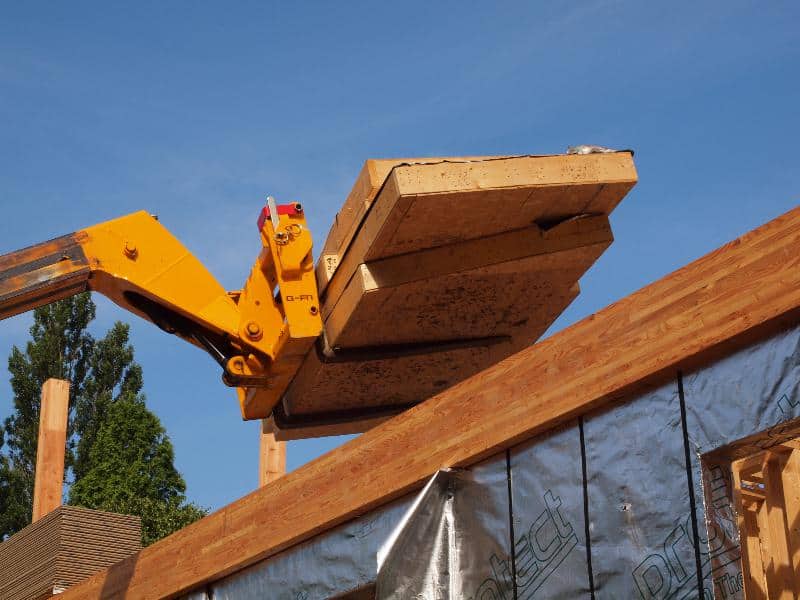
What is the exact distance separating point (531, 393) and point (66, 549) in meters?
5.36

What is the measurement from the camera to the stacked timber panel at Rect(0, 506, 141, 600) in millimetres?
9602

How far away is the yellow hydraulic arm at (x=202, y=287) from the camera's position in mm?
7508

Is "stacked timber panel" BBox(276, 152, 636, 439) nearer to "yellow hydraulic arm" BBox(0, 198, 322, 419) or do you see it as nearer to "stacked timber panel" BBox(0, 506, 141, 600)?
"yellow hydraulic arm" BBox(0, 198, 322, 419)

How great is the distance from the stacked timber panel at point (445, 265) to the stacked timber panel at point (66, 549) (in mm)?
2375

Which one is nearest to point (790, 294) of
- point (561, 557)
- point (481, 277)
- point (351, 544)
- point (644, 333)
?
point (644, 333)

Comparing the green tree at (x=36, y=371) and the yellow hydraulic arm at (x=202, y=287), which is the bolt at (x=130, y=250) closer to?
the yellow hydraulic arm at (x=202, y=287)

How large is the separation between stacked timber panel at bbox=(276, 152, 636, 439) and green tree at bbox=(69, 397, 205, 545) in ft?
40.1

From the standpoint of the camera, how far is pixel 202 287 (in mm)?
8125

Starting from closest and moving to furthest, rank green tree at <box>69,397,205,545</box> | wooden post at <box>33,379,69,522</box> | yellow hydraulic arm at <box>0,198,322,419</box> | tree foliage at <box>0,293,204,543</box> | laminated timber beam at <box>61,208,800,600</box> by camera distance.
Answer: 1. laminated timber beam at <box>61,208,800,600</box>
2. yellow hydraulic arm at <box>0,198,322,419</box>
3. wooden post at <box>33,379,69,522</box>
4. green tree at <box>69,397,205,545</box>
5. tree foliage at <box>0,293,204,543</box>

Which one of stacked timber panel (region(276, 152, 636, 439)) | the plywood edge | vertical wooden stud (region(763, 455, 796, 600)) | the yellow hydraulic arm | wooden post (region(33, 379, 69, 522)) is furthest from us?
wooden post (region(33, 379, 69, 522))

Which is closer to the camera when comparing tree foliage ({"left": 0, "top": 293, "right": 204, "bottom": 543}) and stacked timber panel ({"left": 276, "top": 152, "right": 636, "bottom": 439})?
stacked timber panel ({"left": 276, "top": 152, "right": 636, "bottom": 439})

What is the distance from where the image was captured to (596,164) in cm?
650

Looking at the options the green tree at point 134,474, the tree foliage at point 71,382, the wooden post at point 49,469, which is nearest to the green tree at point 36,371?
the tree foliage at point 71,382

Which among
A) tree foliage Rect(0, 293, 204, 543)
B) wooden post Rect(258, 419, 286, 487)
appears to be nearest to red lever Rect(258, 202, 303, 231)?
wooden post Rect(258, 419, 286, 487)
